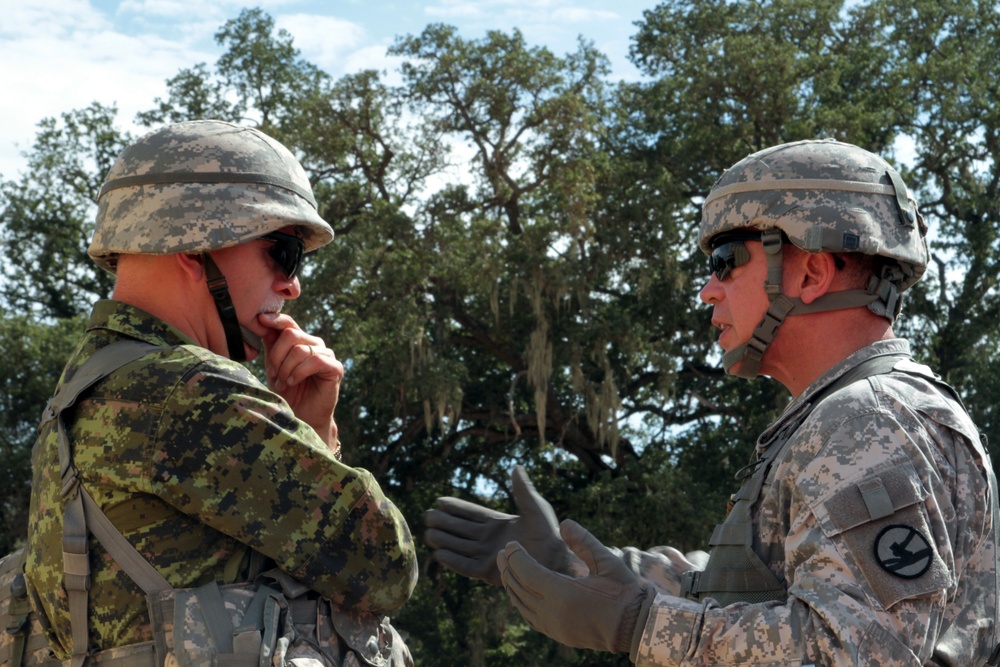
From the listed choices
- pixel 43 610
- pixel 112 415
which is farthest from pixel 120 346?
pixel 43 610

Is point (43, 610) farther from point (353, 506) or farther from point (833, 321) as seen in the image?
point (833, 321)

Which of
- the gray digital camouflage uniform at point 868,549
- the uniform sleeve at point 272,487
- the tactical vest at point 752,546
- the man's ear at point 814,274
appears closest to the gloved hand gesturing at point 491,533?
the uniform sleeve at point 272,487

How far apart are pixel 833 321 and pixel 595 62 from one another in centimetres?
1838

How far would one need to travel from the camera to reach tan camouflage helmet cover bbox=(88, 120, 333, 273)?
11.7ft

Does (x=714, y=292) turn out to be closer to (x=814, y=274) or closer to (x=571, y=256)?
(x=814, y=274)

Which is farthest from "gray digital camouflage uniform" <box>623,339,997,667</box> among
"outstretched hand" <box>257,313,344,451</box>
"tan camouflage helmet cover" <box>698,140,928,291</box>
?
"outstretched hand" <box>257,313,344,451</box>

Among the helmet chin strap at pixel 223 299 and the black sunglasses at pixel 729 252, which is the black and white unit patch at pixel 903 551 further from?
the helmet chin strap at pixel 223 299

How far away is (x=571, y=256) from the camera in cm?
2105

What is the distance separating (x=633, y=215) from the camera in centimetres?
2120

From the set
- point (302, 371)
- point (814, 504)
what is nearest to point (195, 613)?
point (302, 371)

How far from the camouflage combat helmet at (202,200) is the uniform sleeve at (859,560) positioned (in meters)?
1.55

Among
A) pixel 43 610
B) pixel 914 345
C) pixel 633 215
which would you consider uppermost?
pixel 633 215

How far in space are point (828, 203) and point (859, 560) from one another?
1.08 metres

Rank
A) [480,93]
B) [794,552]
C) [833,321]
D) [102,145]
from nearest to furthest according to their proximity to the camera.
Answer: [794,552] → [833,321] → [480,93] → [102,145]
